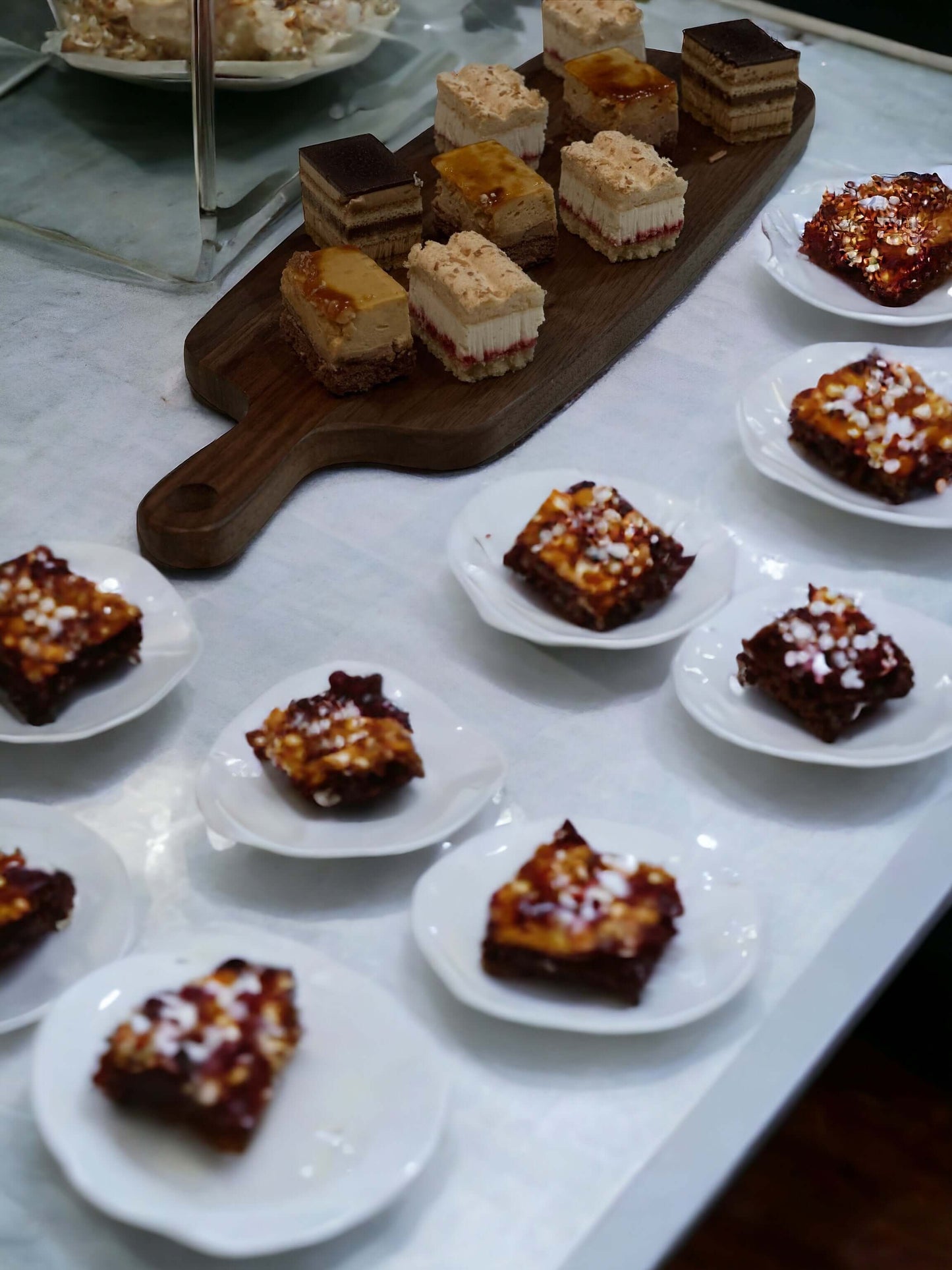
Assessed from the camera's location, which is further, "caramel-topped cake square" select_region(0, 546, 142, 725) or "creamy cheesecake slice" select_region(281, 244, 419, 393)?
"creamy cheesecake slice" select_region(281, 244, 419, 393)

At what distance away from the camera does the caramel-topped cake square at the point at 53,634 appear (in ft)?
6.21

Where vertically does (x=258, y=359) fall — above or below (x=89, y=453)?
above

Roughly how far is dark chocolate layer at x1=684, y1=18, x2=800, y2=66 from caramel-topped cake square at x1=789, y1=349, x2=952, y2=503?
1.12m

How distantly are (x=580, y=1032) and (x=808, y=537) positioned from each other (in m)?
1.09

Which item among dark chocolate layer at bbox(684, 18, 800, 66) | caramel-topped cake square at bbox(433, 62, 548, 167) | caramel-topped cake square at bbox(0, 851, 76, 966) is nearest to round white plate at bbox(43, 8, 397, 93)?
caramel-topped cake square at bbox(433, 62, 548, 167)

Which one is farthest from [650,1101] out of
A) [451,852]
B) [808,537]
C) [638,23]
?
[638,23]

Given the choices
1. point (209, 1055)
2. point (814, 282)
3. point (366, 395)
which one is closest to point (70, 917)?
point (209, 1055)

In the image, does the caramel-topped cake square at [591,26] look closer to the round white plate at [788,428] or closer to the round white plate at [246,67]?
the round white plate at [246,67]

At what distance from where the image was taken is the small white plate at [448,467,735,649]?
204cm

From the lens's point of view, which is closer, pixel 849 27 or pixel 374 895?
pixel 374 895

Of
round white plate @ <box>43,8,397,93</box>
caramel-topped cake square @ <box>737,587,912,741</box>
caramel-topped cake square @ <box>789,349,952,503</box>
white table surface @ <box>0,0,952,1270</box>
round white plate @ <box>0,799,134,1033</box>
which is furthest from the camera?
round white plate @ <box>43,8,397,93</box>

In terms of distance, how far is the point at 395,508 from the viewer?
2.45 metres

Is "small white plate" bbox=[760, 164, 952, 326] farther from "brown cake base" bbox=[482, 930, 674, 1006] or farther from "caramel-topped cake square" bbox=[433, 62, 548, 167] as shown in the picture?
"brown cake base" bbox=[482, 930, 674, 1006]

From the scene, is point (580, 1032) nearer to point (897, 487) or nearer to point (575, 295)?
point (897, 487)
